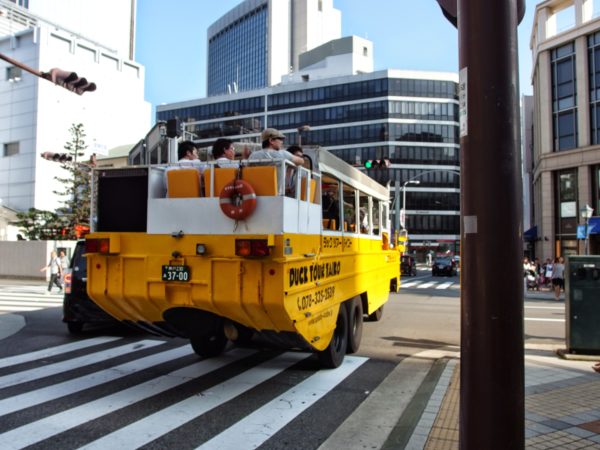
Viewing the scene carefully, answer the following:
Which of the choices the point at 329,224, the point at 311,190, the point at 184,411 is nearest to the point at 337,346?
the point at 329,224

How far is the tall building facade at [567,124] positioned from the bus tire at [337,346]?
31.1m

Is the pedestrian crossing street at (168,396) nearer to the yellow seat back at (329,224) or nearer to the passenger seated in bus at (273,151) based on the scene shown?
the yellow seat back at (329,224)

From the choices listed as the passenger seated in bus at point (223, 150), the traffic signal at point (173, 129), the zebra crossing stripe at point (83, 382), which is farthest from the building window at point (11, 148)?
the passenger seated in bus at point (223, 150)

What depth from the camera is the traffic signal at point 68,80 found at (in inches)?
440

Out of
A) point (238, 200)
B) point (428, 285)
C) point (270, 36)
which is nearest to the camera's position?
point (238, 200)

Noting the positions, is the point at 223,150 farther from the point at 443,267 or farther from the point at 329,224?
the point at 443,267

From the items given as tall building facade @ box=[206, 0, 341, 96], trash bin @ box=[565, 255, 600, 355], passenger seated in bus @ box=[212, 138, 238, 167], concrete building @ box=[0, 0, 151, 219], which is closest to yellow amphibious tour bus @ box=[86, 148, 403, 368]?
passenger seated in bus @ box=[212, 138, 238, 167]

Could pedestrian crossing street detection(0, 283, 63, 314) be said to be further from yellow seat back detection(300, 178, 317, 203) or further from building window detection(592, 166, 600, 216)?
building window detection(592, 166, 600, 216)

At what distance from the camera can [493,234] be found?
2680 millimetres

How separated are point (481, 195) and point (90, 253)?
463 cm

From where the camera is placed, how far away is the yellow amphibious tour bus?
509 centimetres

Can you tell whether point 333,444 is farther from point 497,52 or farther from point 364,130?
point 364,130

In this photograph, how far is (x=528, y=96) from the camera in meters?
58.6

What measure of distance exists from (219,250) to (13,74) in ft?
173
